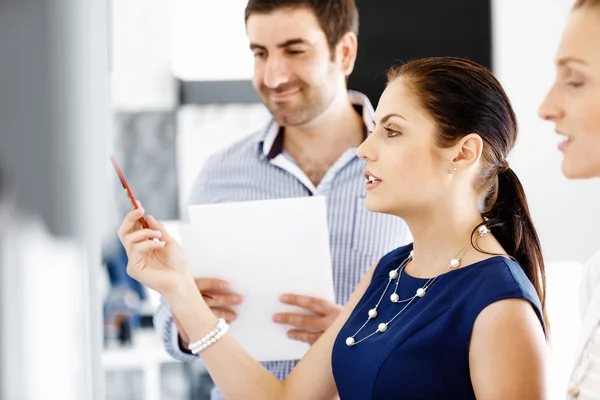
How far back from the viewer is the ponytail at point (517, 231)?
5.19 feet

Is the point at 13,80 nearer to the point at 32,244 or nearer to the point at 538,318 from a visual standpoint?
the point at 32,244

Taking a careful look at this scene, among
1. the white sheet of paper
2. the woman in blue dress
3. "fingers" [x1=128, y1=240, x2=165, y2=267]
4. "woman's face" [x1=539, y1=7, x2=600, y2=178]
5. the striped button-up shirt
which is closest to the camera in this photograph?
"woman's face" [x1=539, y1=7, x2=600, y2=178]

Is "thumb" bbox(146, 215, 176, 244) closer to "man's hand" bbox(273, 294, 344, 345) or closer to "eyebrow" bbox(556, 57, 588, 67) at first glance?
"man's hand" bbox(273, 294, 344, 345)

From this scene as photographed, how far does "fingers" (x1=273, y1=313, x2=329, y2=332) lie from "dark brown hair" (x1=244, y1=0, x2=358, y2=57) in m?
0.83

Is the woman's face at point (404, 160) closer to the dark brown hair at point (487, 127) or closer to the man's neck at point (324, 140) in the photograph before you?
the dark brown hair at point (487, 127)

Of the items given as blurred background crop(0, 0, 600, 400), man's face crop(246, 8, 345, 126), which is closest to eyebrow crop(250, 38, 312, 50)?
man's face crop(246, 8, 345, 126)

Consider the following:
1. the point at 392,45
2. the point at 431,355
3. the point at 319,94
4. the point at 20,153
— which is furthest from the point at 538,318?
the point at 20,153

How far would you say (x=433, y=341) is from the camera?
140 centimetres

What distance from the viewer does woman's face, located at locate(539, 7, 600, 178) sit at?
4.01 feet

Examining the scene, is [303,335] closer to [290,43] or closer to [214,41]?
[290,43]

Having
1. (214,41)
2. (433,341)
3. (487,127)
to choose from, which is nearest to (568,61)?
(487,127)

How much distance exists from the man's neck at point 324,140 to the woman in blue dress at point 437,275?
2.02ft

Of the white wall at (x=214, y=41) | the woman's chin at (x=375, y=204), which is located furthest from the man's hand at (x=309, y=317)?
the white wall at (x=214, y=41)

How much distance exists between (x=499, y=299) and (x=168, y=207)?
3.12 meters
